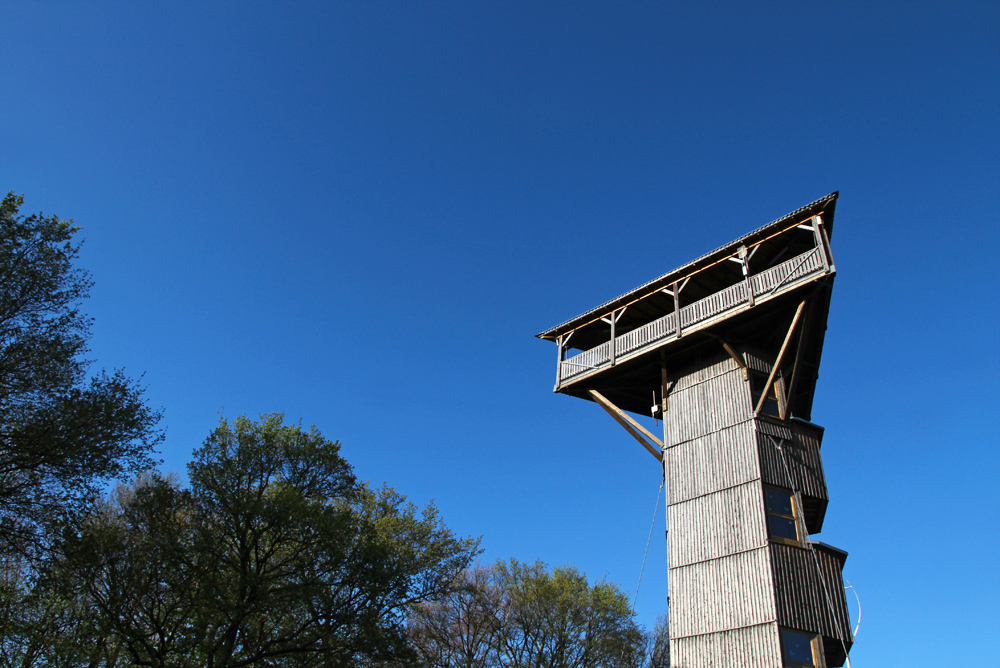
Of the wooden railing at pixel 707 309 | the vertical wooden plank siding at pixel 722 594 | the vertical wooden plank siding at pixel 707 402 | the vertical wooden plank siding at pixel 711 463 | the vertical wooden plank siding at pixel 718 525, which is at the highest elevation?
the wooden railing at pixel 707 309

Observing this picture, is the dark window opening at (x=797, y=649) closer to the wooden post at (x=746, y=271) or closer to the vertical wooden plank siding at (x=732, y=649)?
the vertical wooden plank siding at (x=732, y=649)

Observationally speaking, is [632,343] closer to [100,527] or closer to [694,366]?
[694,366]

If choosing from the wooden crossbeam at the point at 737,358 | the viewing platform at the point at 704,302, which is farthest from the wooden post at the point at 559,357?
the wooden crossbeam at the point at 737,358

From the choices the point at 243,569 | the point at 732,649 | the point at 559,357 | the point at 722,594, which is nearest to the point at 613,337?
the point at 559,357

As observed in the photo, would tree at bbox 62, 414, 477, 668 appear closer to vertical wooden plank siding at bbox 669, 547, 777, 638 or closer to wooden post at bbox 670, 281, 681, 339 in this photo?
vertical wooden plank siding at bbox 669, 547, 777, 638

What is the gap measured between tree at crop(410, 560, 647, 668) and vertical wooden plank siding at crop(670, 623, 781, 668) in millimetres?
13491

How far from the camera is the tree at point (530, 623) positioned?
30422mm

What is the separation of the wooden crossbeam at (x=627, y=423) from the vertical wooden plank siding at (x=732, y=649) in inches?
215

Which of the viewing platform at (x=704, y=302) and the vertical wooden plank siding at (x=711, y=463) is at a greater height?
the viewing platform at (x=704, y=302)

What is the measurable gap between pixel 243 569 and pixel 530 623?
54.8 ft

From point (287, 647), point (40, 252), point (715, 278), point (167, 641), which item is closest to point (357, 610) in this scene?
point (287, 647)

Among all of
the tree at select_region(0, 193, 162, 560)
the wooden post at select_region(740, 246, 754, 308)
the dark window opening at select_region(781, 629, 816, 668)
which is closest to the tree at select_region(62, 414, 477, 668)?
the tree at select_region(0, 193, 162, 560)

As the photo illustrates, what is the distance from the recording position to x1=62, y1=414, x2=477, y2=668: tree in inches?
707

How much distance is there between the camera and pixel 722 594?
17.3 meters
